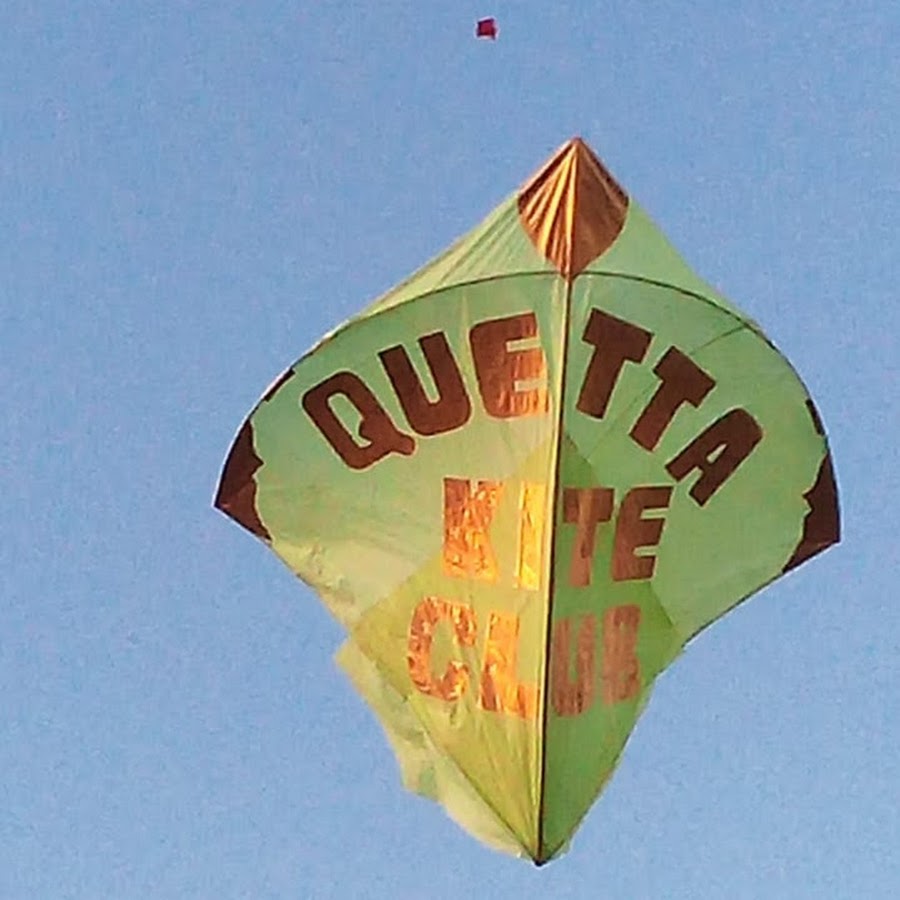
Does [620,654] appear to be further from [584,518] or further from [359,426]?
[359,426]

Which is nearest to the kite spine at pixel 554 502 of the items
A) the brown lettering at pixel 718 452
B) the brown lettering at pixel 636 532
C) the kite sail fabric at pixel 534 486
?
the kite sail fabric at pixel 534 486

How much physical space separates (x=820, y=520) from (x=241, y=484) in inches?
166

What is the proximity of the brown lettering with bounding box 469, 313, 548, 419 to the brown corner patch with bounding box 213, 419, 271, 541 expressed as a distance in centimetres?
183

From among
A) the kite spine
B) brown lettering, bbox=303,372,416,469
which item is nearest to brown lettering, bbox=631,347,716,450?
the kite spine

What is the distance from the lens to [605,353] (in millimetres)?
18016

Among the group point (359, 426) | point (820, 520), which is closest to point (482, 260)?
point (359, 426)

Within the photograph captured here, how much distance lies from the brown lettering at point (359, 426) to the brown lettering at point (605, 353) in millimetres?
1396

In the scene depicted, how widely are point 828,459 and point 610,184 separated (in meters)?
2.62

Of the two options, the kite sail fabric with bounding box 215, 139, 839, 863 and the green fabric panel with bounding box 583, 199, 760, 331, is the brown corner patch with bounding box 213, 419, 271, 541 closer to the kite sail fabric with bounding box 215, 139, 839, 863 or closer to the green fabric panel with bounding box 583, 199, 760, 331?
the kite sail fabric with bounding box 215, 139, 839, 863

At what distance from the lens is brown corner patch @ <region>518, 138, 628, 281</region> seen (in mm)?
17984

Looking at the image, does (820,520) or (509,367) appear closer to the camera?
(509,367)

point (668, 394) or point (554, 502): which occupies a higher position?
point (668, 394)

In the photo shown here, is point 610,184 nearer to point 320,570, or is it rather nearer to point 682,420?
point 682,420

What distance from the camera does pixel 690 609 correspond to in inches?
749
